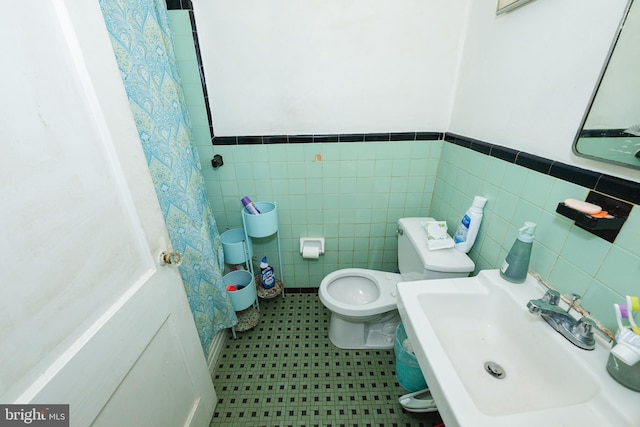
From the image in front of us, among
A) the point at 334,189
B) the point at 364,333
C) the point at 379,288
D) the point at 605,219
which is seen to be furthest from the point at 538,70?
the point at 364,333

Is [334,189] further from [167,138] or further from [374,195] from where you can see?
[167,138]

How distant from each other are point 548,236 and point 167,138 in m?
1.36

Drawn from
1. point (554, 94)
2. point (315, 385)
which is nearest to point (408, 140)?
point (554, 94)

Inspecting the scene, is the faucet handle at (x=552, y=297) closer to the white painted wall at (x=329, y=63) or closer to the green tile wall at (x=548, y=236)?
the green tile wall at (x=548, y=236)

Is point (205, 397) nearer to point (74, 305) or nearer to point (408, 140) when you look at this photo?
point (74, 305)

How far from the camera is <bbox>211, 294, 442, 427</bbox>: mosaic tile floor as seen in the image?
1.19 metres

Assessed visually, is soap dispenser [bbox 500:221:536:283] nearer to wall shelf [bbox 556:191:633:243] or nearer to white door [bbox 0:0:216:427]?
wall shelf [bbox 556:191:633:243]

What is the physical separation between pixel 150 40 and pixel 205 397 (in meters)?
1.42

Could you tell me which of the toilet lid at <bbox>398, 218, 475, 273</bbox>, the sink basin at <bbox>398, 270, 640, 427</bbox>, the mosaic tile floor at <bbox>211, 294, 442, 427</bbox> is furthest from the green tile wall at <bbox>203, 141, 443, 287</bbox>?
the sink basin at <bbox>398, 270, 640, 427</bbox>

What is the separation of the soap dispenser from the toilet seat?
1.99 feet

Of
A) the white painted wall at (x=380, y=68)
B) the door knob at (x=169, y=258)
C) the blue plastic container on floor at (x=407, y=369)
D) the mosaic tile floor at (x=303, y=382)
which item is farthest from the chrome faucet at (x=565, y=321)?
the door knob at (x=169, y=258)

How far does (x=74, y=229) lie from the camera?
520mm

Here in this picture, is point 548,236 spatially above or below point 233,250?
above

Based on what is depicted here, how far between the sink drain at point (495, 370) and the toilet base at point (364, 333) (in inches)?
27.6
